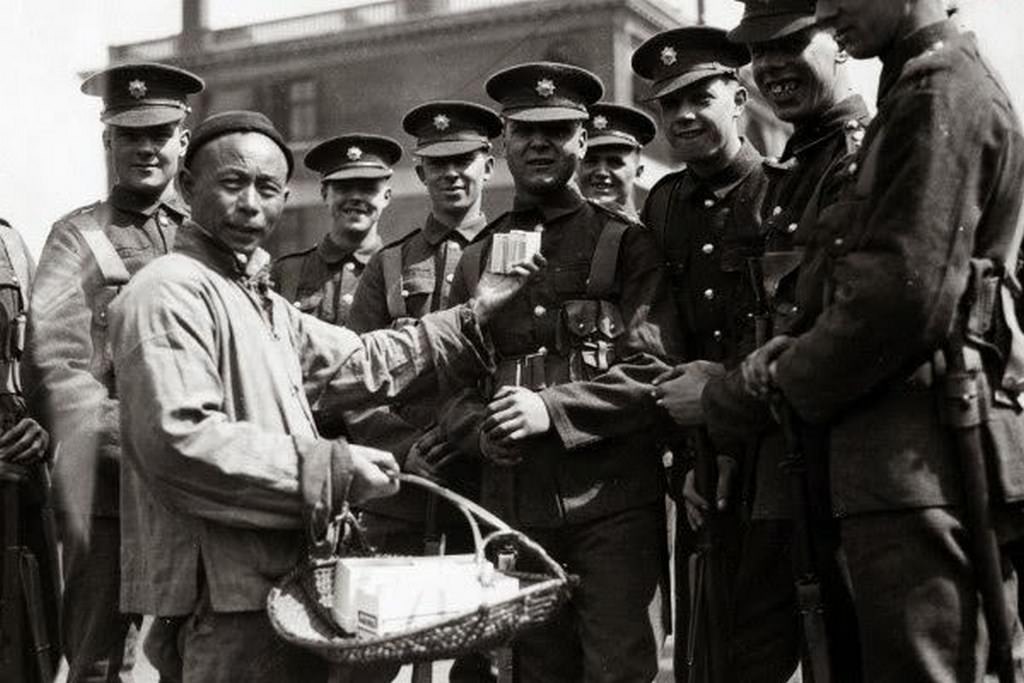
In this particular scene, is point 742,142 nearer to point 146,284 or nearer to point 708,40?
point 708,40

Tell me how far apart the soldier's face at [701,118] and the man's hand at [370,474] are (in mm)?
2098

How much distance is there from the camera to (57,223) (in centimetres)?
560

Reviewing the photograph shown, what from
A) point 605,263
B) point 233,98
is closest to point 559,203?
point 605,263

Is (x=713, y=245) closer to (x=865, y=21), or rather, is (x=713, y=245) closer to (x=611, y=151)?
(x=865, y=21)

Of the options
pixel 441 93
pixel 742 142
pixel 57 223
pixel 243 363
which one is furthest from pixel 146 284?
pixel 441 93

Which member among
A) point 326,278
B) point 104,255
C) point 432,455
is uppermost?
point 104,255

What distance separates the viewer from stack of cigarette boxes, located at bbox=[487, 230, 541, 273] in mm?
4617

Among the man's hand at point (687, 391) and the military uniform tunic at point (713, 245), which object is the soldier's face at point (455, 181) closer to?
the military uniform tunic at point (713, 245)

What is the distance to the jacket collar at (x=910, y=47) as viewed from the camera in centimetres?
331

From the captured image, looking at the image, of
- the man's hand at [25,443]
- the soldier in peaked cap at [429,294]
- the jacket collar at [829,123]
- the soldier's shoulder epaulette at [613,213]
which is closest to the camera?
the jacket collar at [829,123]

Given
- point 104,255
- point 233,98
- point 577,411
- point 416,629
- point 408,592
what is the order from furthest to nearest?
1. point 233,98
2. point 104,255
3. point 577,411
4. point 408,592
5. point 416,629

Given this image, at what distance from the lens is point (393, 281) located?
19.2 feet

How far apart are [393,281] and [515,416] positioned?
159 cm

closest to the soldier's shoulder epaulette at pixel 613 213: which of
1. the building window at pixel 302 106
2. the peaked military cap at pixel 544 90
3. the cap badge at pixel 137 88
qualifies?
the peaked military cap at pixel 544 90
